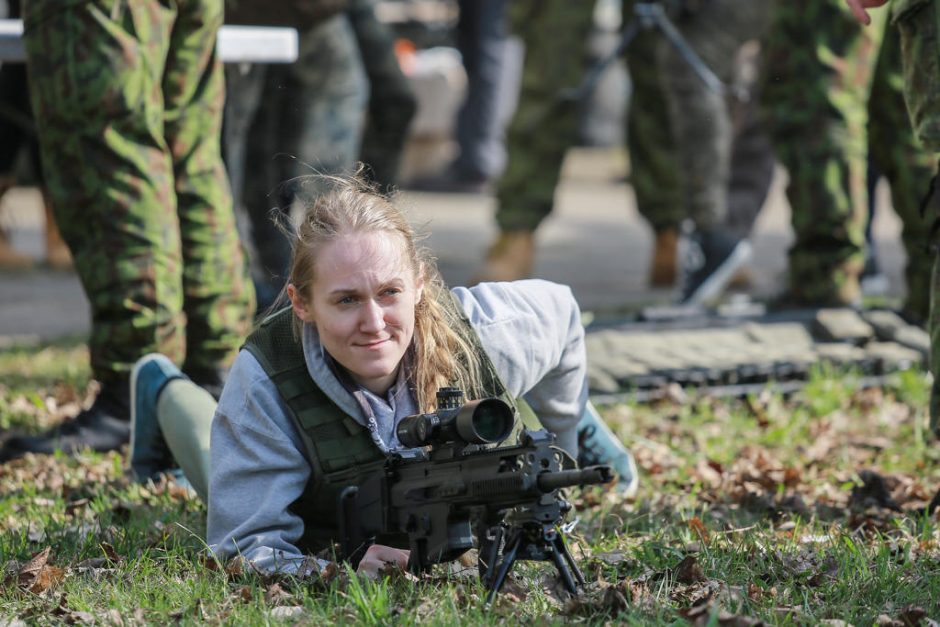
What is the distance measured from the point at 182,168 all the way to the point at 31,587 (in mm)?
1760

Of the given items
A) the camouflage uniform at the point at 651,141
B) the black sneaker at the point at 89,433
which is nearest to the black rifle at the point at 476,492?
the black sneaker at the point at 89,433

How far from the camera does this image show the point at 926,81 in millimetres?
3787

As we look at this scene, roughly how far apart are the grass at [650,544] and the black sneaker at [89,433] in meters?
0.05

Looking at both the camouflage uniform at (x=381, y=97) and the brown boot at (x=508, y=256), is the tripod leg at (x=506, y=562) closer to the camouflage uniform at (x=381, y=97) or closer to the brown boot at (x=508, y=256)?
the brown boot at (x=508, y=256)

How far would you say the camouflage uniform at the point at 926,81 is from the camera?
12.3 ft

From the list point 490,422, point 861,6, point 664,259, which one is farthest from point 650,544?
point 664,259

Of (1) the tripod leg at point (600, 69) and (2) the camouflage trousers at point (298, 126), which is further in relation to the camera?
(1) the tripod leg at point (600, 69)

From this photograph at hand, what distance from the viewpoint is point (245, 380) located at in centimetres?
342

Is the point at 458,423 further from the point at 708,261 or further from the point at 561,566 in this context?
the point at 708,261

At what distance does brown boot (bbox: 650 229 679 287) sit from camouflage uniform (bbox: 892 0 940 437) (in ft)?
14.7

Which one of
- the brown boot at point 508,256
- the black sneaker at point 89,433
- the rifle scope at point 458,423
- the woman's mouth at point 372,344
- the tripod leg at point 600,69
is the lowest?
the brown boot at point 508,256

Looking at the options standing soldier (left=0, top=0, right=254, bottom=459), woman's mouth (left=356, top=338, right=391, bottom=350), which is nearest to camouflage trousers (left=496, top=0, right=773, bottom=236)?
standing soldier (left=0, top=0, right=254, bottom=459)

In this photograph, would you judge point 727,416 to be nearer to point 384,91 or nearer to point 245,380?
point 245,380

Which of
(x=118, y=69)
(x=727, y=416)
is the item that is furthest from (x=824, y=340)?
(x=118, y=69)
